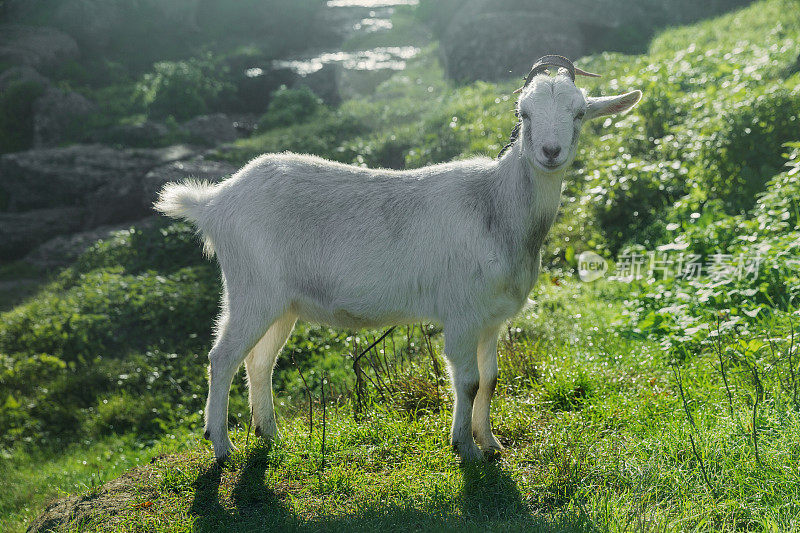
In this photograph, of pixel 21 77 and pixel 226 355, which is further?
pixel 21 77

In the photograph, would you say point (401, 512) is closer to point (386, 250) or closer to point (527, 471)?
point (527, 471)

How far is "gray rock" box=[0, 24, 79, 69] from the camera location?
627 inches

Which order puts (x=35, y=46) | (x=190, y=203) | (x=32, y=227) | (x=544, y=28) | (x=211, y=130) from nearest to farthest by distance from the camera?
1. (x=190, y=203)
2. (x=32, y=227)
3. (x=211, y=130)
4. (x=544, y=28)
5. (x=35, y=46)

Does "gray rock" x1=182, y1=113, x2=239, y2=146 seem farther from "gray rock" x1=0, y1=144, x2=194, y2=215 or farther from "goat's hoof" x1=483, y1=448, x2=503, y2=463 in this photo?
"goat's hoof" x1=483, y1=448, x2=503, y2=463

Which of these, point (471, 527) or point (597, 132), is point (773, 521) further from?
point (597, 132)

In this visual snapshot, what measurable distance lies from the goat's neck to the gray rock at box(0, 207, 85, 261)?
9.49m

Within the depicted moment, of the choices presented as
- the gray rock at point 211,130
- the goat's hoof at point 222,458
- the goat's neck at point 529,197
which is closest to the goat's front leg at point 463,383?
the goat's neck at point 529,197

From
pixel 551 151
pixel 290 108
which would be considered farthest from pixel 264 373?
pixel 290 108

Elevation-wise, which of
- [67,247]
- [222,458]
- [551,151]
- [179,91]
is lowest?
[67,247]

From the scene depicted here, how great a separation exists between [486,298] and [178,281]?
5.64 metres

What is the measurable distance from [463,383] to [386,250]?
0.97m

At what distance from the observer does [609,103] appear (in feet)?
12.7

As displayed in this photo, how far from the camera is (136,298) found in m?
8.31

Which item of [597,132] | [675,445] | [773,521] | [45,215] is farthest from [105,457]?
[597,132]
